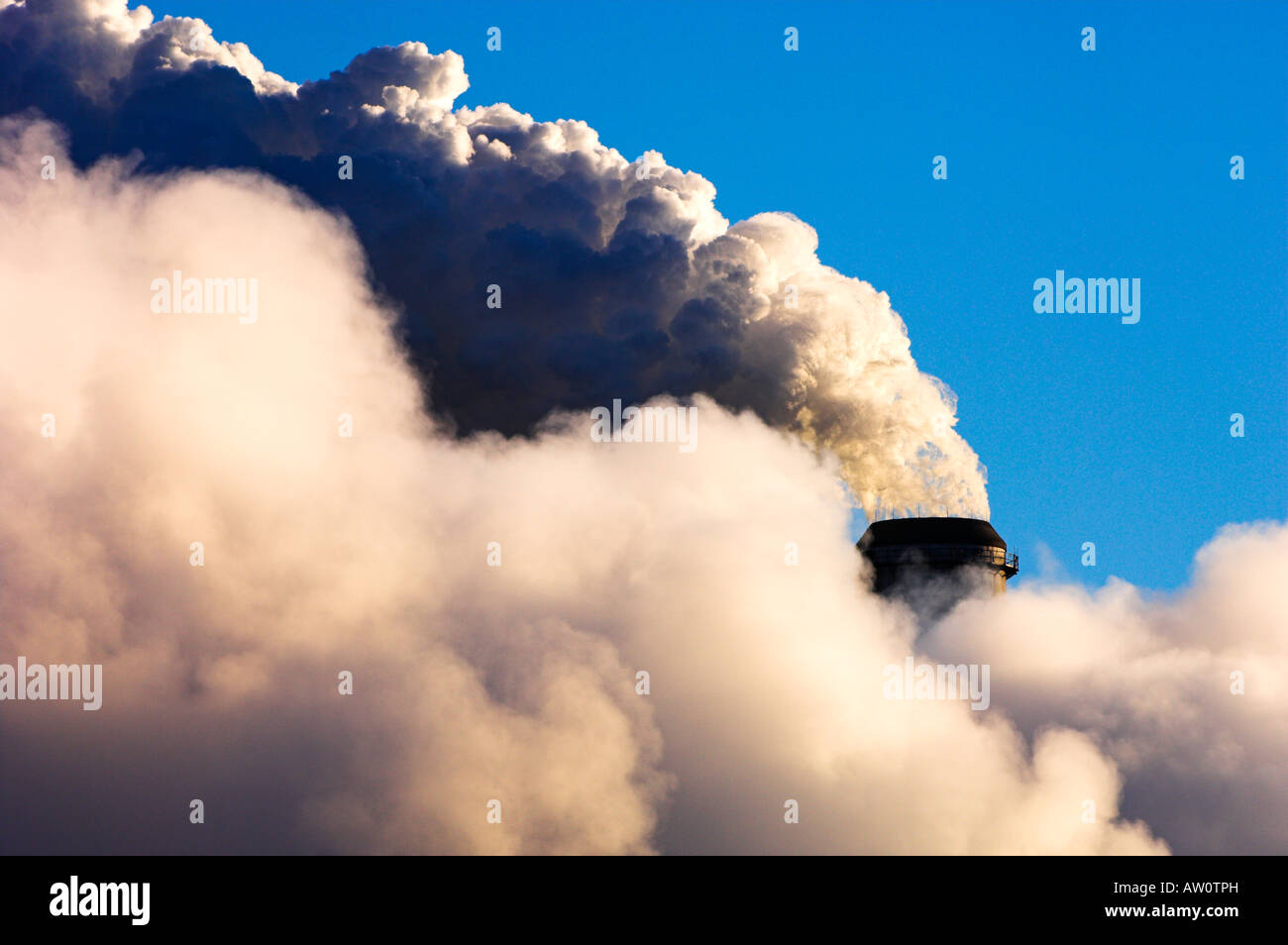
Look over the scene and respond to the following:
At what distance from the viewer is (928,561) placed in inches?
3733

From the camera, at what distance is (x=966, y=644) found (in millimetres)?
92750

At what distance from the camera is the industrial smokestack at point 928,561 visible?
311 ft

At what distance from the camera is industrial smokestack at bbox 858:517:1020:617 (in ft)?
311

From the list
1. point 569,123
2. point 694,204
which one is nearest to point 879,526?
point 694,204

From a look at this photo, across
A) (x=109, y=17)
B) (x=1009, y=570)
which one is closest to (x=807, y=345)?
(x=1009, y=570)

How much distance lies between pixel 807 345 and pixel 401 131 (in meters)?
25.6
